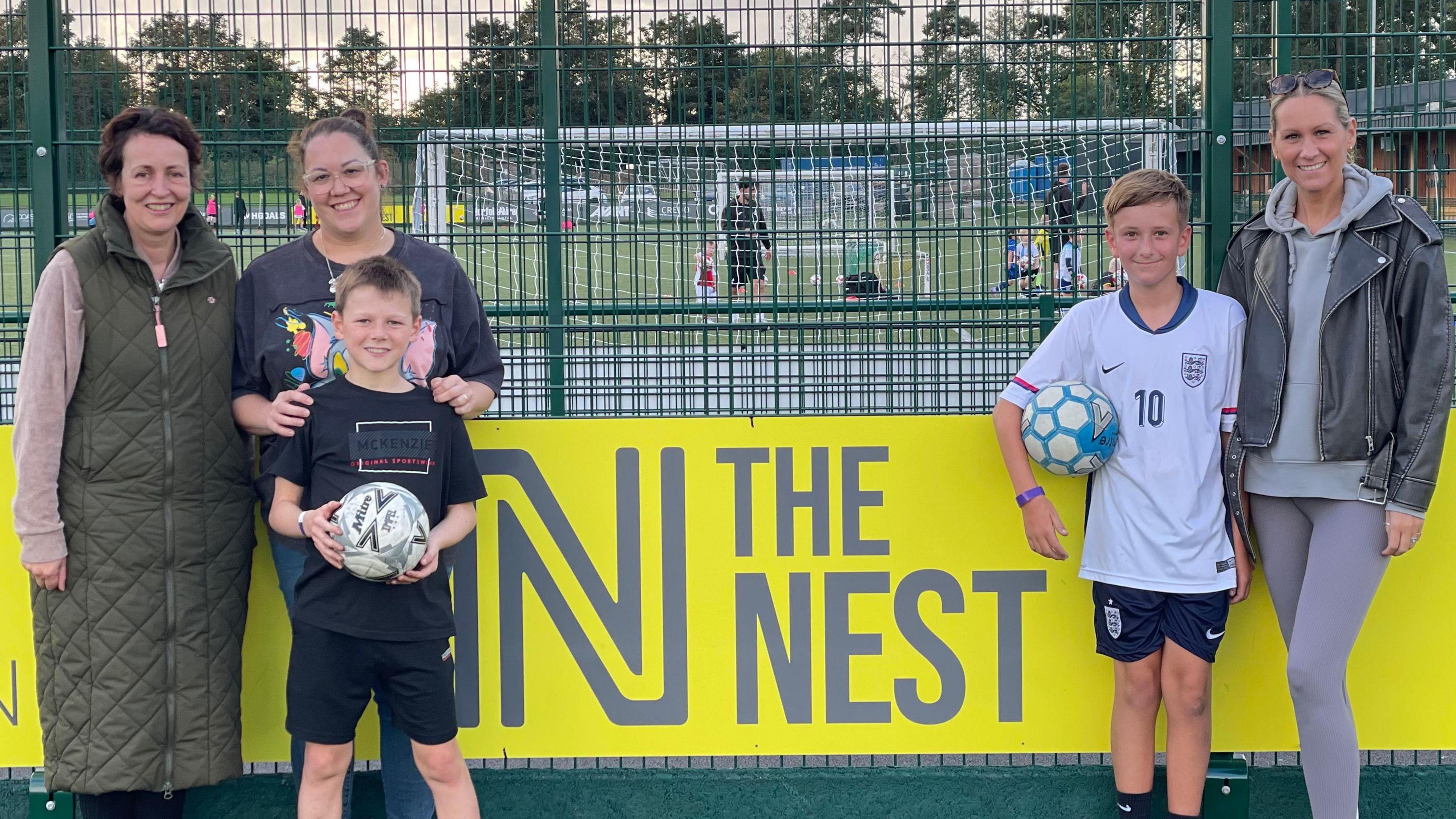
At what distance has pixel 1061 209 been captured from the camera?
20.0 feet

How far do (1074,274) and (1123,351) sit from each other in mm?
1640

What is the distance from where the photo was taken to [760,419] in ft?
13.6

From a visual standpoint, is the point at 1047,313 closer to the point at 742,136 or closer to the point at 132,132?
the point at 742,136

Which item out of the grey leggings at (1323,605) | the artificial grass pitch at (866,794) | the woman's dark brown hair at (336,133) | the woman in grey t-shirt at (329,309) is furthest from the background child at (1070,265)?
the woman's dark brown hair at (336,133)

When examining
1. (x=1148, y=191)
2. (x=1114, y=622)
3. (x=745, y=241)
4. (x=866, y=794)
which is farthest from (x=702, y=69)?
(x=866, y=794)

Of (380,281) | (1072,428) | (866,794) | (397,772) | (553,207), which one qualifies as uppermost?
(553,207)

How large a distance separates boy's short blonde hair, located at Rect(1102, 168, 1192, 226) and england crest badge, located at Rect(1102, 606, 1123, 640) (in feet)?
3.45

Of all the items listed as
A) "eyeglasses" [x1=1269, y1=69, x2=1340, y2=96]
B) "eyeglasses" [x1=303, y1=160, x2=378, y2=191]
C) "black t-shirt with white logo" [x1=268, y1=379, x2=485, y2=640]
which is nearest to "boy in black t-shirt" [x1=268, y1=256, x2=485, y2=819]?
"black t-shirt with white logo" [x1=268, y1=379, x2=485, y2=640]

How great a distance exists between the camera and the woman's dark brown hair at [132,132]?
3592 mm

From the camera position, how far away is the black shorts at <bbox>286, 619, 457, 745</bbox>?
3482 millimetres

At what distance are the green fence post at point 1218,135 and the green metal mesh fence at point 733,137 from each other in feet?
0.03

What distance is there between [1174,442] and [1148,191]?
0.66 metres

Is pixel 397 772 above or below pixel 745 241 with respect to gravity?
below

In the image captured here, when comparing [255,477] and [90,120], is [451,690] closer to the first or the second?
[255,477]
